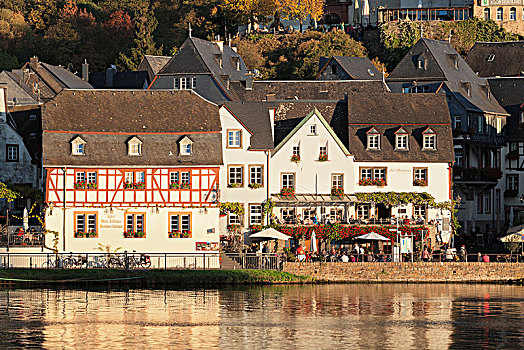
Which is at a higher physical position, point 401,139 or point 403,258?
point 401,139

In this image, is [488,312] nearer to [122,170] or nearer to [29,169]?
[122,170]

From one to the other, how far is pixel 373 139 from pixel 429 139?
3323mm

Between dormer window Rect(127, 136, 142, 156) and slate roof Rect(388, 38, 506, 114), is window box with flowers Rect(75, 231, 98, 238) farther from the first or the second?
slate roof Rect(388, 38, 506, 114)

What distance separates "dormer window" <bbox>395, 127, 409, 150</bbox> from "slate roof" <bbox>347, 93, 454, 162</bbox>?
0.25 meters

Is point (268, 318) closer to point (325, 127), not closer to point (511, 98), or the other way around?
point (325, 127)

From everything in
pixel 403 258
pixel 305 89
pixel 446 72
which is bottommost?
pixel 403 258

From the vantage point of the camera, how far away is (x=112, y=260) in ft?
228

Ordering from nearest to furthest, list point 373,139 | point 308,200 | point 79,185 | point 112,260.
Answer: point 112,260 → point 79,185 → point 308,200 → point 373,139

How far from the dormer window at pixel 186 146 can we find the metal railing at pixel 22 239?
8.91 m

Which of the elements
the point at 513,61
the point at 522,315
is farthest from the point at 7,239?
the point at 513,61

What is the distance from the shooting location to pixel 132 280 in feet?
219

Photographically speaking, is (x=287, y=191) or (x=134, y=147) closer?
(x=134, y=147)

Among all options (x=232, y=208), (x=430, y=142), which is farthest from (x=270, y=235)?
(x=430, y=142)

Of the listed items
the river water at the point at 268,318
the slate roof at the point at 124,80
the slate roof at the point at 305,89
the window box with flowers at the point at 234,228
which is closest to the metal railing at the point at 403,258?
the river water at the point at 268,318
